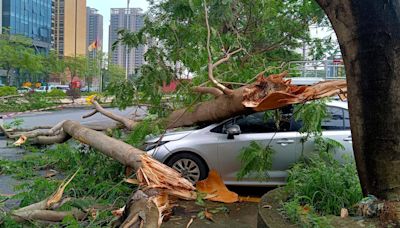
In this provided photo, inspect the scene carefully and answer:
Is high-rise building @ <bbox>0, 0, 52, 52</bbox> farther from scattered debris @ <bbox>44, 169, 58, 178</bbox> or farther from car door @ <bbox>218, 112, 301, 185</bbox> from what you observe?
car door @ <bbox>218, 112, 301, 185</bbox>

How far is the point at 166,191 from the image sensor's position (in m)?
5.13

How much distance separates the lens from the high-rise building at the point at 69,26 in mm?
80000

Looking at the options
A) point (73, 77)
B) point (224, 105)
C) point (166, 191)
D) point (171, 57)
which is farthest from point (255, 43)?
point (73, 77)

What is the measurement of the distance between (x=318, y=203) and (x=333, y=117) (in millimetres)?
3128

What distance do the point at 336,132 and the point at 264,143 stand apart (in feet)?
3.97

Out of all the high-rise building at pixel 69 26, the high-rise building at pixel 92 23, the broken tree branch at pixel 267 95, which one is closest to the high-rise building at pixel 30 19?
the high-rise building at pixel 69 26

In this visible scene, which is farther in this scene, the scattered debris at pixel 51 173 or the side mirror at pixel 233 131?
the scattered debris at pixel 51 173

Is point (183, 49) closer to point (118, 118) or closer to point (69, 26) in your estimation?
point (118, 118)

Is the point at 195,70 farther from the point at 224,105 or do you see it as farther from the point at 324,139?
the point at 324,139

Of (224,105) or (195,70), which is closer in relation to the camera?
(224,105)

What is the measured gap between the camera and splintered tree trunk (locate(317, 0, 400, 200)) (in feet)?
12.1

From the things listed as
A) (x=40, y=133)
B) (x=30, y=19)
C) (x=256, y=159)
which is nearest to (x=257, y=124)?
(x=256, y=159)

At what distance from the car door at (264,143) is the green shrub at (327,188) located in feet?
6.23

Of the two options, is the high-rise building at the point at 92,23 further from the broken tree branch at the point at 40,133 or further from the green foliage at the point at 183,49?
the green foliage at the point at 183,49
